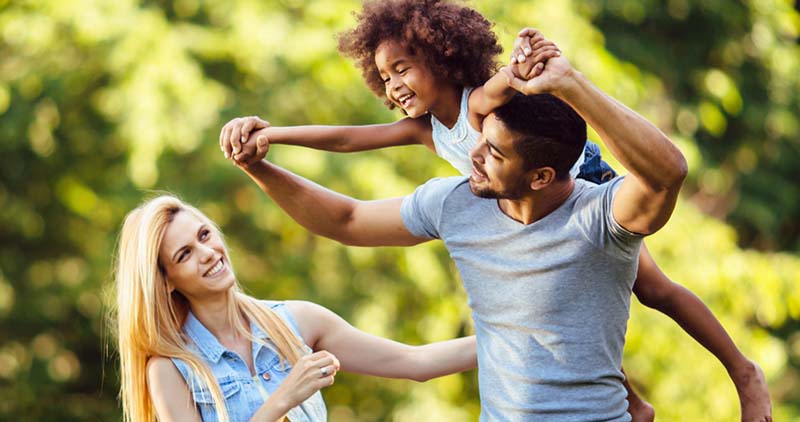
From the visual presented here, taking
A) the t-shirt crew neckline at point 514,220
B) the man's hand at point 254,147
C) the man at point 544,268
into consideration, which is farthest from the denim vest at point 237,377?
the t-shirt crew neckline at point 514,220

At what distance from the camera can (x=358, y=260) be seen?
21.5 ft

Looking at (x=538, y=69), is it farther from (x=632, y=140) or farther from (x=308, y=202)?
(x=308, y=202)

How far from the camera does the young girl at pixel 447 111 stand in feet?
8.70

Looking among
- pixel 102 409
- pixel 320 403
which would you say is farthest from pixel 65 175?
pixel 320 403

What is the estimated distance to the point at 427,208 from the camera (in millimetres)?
2619

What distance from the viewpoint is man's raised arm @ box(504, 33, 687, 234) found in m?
2.08

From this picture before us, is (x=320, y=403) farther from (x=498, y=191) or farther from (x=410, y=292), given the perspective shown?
(x=410, y=292)

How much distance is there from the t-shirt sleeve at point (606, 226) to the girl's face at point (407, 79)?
1.74 feet

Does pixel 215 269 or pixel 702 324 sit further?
pixel 215 269

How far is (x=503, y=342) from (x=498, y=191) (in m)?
0.32

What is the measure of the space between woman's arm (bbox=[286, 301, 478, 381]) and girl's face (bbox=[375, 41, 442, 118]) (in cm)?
61

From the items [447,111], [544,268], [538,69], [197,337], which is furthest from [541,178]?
[197,337]

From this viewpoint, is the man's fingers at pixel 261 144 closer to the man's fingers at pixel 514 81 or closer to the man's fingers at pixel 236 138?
the man's fingers at pixel 236 138

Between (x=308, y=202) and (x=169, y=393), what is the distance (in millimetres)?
537
